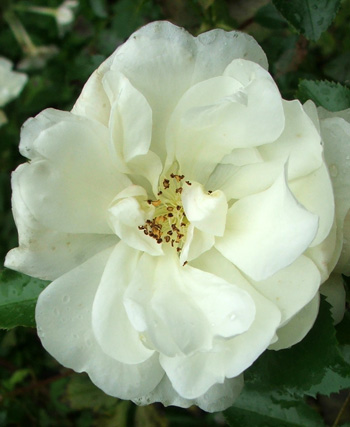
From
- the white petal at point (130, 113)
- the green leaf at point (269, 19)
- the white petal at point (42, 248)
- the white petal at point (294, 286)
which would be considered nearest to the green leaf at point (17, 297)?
the white petal at point (42, 248)

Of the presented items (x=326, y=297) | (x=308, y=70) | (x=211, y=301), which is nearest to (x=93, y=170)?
(x=211, y=301)

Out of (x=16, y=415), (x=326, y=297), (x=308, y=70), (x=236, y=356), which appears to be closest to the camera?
(x=236, y=356)

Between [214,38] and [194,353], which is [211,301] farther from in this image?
[214,38]

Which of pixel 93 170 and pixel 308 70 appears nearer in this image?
pixel 93 170

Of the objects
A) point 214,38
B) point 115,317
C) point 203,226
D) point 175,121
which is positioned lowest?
point 115,317

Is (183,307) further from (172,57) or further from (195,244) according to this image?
(172,57)

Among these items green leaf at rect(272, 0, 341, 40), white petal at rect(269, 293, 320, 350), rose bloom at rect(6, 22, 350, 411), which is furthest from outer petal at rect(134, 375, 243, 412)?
green leaf at rect(272, 0, 341, 40)

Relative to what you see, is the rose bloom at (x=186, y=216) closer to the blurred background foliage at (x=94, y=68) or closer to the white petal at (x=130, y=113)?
the white petal at (x=130, y=113)
